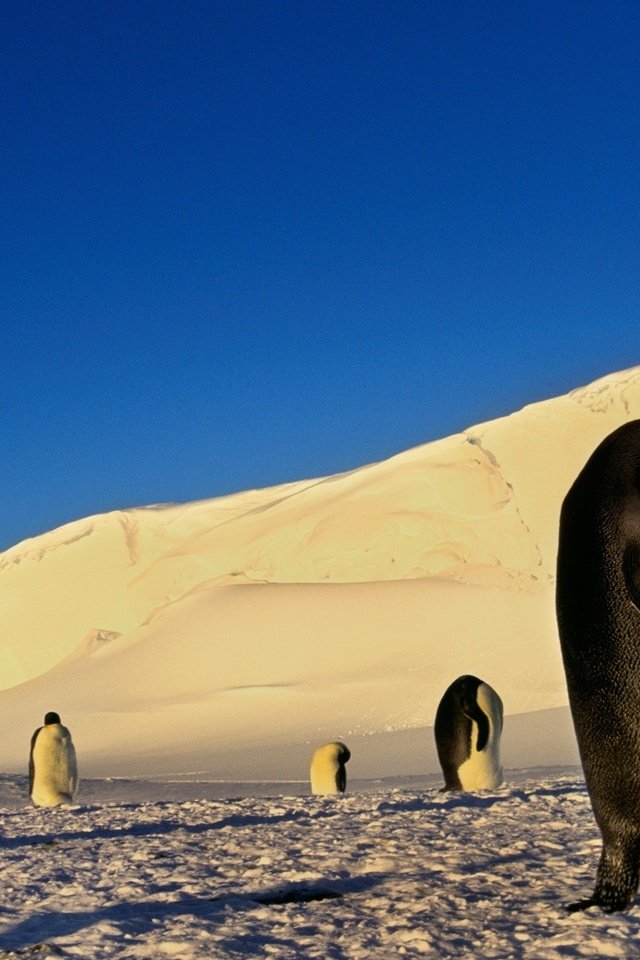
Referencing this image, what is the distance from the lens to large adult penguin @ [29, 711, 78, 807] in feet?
38.7

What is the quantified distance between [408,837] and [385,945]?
2.39 m

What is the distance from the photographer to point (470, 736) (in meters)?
11.0

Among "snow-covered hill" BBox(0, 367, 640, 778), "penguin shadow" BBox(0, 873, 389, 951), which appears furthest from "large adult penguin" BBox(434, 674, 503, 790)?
"snow-covered hill" BBox(0, 367, 640, 778)

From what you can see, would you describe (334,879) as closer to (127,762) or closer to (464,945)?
(464,945)

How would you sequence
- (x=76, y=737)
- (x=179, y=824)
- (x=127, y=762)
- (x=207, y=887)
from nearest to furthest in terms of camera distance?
(x=207, y=887) < (x=179, y=824) < (x=127, y=762) < (x=76, y=737)

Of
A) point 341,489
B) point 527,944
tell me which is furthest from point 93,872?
point 341,489

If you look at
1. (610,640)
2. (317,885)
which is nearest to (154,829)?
(317,885)

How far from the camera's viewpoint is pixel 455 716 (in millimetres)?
11000

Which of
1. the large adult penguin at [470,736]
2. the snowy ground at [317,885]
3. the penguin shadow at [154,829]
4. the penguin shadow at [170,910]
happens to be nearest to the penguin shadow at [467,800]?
the snowy ground at [317,885]

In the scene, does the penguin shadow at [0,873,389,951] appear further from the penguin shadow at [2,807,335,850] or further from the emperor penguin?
the emperor penguin

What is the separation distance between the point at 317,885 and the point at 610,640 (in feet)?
5.69

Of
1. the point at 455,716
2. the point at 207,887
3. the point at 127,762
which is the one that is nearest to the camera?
the point at 207,887

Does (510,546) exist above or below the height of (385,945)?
above

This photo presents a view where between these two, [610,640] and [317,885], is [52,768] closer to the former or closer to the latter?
[317,885]
